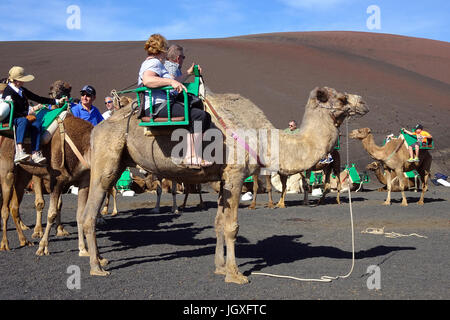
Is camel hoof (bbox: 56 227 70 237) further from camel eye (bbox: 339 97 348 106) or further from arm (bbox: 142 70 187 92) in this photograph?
camel eye (bbox: 339 97 348 106)

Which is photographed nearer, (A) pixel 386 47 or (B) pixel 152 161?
(B) pixel 152 161

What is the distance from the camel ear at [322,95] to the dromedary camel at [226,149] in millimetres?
12

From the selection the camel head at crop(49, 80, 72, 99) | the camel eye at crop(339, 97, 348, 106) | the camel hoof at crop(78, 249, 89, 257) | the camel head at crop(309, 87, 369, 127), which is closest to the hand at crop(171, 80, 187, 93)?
the camel head at crop(309, 87, 369, 127)

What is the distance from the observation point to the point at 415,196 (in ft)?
54.2

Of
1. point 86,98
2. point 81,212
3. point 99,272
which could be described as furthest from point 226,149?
point 86,98

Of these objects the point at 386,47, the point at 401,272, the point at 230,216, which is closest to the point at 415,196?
the point at 401,272

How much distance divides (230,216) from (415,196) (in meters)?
12.9

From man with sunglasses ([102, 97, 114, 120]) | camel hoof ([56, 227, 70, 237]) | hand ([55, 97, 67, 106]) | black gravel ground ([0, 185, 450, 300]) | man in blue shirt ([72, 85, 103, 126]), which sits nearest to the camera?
black gravel ground ([0, 185, 450, 300])

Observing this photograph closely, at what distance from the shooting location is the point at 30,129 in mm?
7160

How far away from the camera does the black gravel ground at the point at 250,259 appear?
16.3ft

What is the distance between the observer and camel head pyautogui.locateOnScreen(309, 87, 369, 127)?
5.66 meters

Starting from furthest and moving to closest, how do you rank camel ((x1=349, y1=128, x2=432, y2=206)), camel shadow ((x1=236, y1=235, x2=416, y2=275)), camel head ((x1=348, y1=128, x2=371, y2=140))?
camel head ((x1=348, y1=128, x2=371, y2=140))
camel ((x1=349, y1=128, x2=432, y2=206))
camel shadow ((x1=236, y1=235, x2=416, y2=275))
